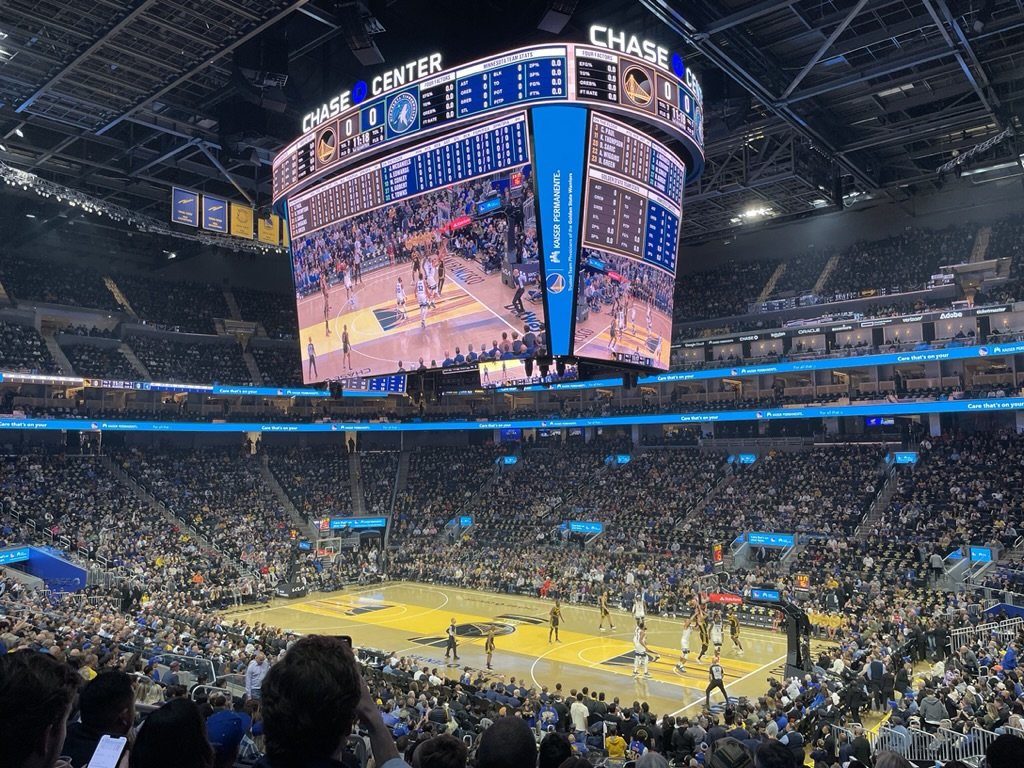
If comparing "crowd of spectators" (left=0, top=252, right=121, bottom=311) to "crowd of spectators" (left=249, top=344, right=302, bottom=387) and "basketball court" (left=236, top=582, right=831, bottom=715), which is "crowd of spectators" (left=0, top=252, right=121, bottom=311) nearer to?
"crowd of spectators" (left=249, top=344, right=302, bottom=387)

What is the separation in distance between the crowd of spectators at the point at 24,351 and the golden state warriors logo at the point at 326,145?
82.7 feet

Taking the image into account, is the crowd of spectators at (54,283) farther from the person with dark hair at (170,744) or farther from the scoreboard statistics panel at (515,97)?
the person with dark hair at (170,744)

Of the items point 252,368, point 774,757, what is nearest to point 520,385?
point 774,757

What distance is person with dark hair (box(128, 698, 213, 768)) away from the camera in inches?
109

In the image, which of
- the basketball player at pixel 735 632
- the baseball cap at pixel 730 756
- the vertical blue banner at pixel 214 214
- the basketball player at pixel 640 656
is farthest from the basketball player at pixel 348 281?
the baseball cap at pixel 730 756

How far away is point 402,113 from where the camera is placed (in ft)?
58.7

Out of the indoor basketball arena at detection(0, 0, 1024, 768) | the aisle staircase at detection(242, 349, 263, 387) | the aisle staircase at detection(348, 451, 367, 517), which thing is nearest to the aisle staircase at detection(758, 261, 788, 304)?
the indoor basketball arena at detection(0, 0, 1024, 768)

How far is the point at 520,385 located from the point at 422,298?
6.53 m

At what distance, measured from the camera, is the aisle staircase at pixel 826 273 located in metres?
41.2

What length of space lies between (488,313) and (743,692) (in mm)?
11086

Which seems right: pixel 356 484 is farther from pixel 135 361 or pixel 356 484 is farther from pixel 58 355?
pixel 58 355

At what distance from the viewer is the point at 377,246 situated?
18734 mm

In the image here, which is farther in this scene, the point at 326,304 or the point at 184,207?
the point at 184,207

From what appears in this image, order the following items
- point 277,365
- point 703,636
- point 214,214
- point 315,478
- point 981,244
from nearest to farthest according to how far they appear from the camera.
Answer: point 703,636 → point 214,214 → point 981,244 → point 315,478 → point 277,365
